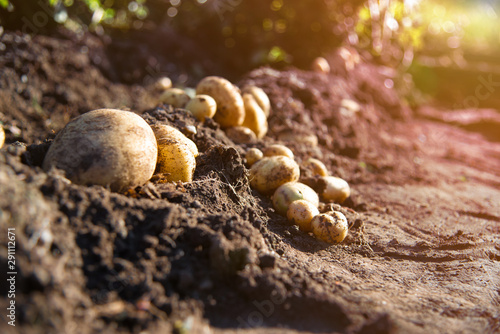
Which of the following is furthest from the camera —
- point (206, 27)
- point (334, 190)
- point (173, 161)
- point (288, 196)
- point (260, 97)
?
point (206, 27)

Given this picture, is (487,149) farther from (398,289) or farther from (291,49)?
(398,289)

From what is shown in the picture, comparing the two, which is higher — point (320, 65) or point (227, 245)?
point (320, 65)

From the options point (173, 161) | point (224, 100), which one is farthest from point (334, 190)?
point (173, 161)

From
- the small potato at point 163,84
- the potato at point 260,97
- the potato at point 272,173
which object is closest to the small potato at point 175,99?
the potato at point 260,97

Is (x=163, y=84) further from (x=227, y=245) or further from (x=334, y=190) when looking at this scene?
(x=227, y=245)

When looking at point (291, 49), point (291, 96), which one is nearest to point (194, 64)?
point (291, 49)

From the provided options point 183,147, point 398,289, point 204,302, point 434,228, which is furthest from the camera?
point 434,228

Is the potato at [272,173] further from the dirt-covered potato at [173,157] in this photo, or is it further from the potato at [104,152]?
the potato at [104,152]
